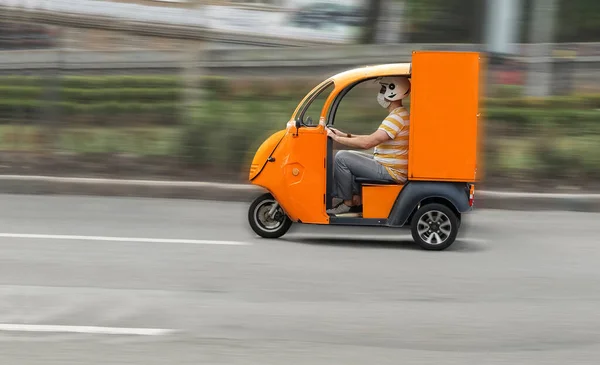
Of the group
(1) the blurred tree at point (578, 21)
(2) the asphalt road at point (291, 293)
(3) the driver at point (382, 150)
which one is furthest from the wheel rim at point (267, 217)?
(1) the blurred tree at point (578, 21)

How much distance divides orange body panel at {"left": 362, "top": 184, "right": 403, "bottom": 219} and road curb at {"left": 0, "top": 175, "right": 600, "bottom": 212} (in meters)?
2.68

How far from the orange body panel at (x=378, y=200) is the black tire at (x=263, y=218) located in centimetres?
78

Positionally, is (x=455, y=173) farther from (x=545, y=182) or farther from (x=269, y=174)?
(x=545, y=182)

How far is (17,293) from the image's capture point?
6.59 meters

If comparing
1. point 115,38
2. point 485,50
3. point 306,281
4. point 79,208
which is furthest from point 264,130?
point 115,38

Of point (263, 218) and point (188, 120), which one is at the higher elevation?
point (188, 120)

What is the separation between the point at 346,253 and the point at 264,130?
12.5ft

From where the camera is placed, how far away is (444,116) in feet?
26.7

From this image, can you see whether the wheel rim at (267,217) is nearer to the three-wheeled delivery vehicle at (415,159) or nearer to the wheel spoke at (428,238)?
the three-wheeled delivery vehicle at (415,159)

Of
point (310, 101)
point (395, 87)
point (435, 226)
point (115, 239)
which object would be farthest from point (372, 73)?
point (115, 239)

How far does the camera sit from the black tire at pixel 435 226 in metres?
8.32

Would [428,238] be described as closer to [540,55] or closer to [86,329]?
[86,329]

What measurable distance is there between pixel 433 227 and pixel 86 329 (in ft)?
11.9

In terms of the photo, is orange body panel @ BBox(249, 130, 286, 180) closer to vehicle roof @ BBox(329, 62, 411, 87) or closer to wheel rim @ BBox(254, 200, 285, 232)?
wheel rim @ BBox(254, 200, 285, 232)
